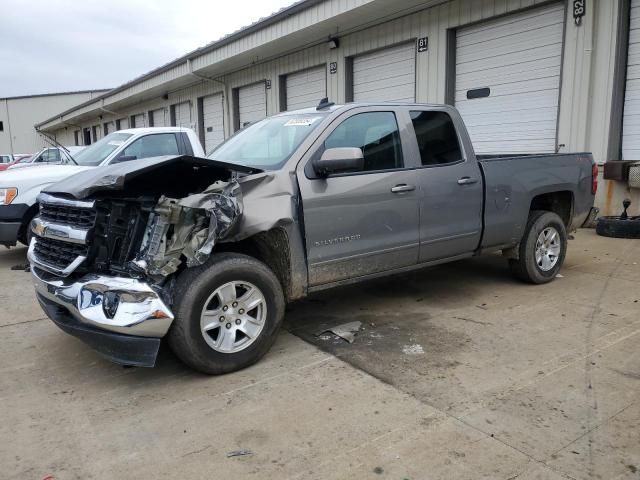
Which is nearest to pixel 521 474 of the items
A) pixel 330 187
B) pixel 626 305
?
pixel 330 187

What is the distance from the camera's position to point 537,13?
9227 mm

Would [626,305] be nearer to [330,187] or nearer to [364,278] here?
[364,278]

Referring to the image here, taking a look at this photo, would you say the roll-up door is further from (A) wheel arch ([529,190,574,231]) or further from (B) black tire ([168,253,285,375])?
(B) black tire ([168,253,285,375])

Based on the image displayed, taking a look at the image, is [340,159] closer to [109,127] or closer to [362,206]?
[362,206]

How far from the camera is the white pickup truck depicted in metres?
6.91

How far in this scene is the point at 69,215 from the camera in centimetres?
367

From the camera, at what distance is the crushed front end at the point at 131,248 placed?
3242 millimetres

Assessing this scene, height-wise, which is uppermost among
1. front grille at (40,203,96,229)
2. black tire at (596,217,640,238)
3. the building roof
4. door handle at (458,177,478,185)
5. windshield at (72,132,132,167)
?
the building roof

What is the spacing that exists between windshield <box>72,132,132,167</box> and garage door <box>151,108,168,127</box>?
51.1 ft

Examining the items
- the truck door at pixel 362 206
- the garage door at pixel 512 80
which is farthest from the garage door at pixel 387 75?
the truck door at pixel 362 206

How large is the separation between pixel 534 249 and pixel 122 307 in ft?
14.2

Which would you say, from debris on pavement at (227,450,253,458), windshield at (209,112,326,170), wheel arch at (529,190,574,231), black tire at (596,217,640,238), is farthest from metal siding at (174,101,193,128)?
debris on pavement at (227,450,253,458)

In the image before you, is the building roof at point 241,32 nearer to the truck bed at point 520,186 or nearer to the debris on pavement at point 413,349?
the truck bed at point 520,186

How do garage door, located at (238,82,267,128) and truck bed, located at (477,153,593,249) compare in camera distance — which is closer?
truck bed, located at (477,153,593,249)
